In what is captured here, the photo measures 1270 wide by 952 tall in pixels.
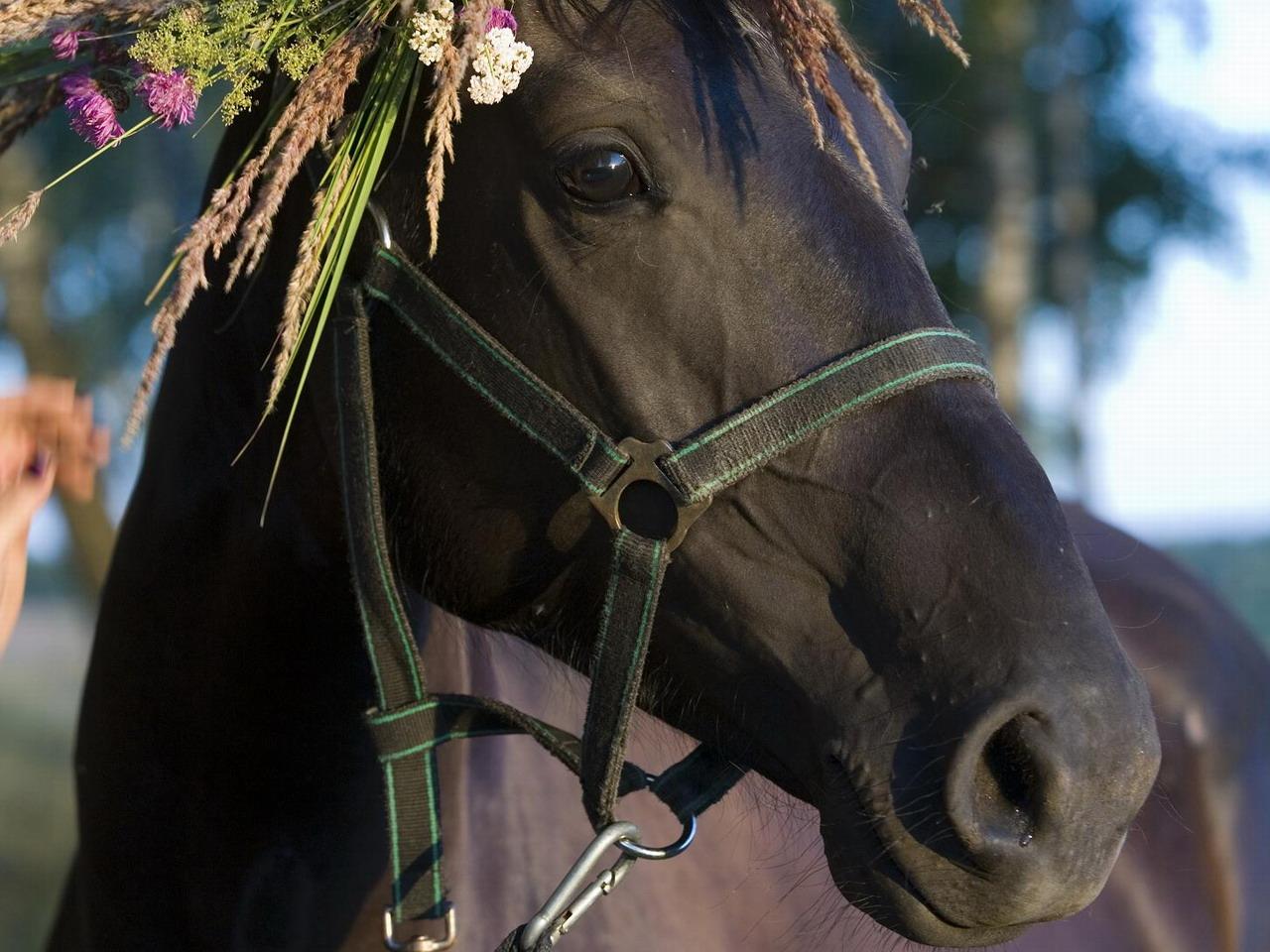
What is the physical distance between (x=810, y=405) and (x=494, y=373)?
448mm

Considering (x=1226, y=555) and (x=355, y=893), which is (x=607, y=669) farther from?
(x=1226, y=555)

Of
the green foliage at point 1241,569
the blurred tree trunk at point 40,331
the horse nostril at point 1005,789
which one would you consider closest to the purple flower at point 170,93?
the horse nostril at point 1005,789

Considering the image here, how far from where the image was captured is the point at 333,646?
219 centimetres

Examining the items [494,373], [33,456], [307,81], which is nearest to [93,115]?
[307,81]

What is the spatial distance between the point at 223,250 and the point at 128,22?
1.24 ft

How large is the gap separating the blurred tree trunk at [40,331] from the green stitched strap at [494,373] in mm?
6056

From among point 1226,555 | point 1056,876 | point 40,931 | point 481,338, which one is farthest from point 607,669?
point 1226,555

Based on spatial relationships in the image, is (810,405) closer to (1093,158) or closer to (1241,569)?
(1093,158)

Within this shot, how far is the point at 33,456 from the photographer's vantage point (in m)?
1.87

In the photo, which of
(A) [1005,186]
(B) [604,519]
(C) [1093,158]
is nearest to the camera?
(B) [604,519]

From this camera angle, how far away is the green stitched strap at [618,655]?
1771 millimetres

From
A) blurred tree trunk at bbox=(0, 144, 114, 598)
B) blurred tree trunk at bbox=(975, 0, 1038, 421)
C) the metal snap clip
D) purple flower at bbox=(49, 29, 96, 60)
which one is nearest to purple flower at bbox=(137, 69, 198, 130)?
purple flower at bbox=(49, 29, 96, 60)

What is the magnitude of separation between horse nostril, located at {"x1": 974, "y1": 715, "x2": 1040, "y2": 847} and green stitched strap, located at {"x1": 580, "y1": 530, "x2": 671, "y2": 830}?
18.2 inches

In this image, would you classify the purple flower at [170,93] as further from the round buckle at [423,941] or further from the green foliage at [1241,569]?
the green foliage at [1241,569]
